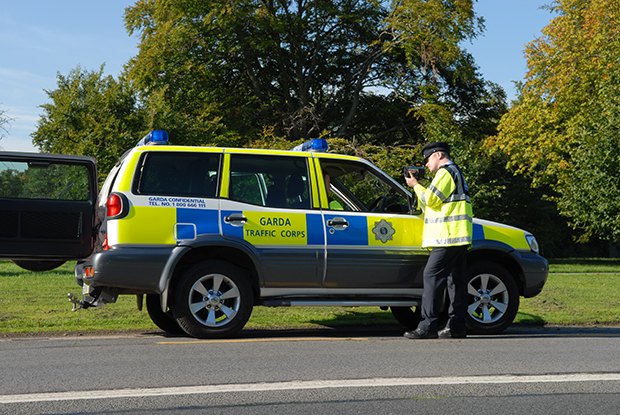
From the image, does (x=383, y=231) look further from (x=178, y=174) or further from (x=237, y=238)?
(x=178, y=174)

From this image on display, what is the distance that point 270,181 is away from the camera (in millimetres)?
7016

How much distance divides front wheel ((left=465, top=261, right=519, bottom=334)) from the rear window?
14.8ft

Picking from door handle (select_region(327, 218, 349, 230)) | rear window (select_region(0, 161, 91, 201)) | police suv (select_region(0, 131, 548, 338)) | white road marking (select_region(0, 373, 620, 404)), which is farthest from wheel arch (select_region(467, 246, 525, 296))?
rear window (select_region(0, 161, 91, 201))

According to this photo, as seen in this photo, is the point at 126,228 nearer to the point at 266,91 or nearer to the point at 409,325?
the point at 409,325

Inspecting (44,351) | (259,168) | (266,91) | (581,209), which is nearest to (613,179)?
(581,209)

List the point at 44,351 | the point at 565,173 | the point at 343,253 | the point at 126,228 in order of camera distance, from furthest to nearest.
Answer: the point at 565,173 → the point at 343,253 → the point at 126,228 → the point at 44,351

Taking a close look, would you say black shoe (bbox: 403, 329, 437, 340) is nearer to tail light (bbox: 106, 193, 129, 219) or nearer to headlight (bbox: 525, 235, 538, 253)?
headlight (bbox: 525, 235, 538, 253)

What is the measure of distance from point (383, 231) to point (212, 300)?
1901 millimetres

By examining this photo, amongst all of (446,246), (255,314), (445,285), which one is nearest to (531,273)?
(445,285)

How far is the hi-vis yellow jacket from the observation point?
6.78 meters

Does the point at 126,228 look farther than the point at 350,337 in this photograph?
No

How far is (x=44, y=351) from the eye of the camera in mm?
5977

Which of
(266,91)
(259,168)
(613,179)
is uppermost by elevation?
(266,91)

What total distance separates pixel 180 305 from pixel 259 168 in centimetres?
163
